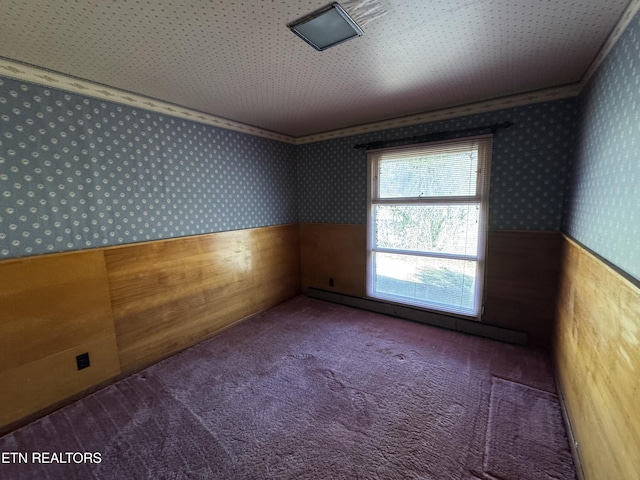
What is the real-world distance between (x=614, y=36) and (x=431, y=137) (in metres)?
1.38

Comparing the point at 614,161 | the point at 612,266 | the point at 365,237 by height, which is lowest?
the point at 365,237

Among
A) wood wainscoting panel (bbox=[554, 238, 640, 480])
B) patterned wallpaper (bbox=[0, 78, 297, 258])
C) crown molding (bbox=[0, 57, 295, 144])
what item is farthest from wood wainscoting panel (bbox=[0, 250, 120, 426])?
wood wainscoting panel (bbox=[554, 238, 640, 480])

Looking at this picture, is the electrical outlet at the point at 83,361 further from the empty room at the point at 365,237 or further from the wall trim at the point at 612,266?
the wall trim at the point at 612,266

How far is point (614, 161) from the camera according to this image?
1.29 m

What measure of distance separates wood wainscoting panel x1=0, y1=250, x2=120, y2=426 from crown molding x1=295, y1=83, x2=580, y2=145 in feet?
9.01

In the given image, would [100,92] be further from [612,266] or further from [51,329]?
[612,266]

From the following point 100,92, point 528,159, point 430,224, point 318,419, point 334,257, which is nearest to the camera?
point 318,419

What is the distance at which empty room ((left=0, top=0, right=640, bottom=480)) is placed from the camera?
4.24ft

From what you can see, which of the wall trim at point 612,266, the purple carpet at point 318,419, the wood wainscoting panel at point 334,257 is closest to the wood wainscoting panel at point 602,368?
the wall trim at point 612,266

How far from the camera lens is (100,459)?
1.47 meters

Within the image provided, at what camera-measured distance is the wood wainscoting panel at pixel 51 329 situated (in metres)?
1.64

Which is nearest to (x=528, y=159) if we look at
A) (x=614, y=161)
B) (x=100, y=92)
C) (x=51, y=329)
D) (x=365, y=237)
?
(x=614, y=161)

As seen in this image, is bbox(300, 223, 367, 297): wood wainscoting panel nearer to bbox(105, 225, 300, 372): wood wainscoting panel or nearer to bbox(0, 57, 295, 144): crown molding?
bbox(105, 225, 300, 372): wood wainscoting panel

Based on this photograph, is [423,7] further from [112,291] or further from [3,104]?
[112,291]
